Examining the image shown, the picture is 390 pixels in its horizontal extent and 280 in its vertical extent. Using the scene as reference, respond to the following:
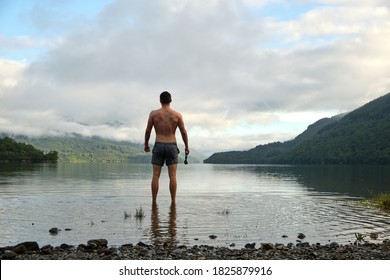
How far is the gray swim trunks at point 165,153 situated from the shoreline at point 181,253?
20.1ft

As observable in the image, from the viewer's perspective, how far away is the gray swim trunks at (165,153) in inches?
596

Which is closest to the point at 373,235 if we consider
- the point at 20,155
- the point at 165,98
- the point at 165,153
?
the point at 165,153

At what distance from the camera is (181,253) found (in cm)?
805

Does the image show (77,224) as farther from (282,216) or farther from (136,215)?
(282,216)

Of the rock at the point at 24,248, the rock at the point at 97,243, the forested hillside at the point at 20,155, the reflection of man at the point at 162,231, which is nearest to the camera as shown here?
the rock at the point at 24,248

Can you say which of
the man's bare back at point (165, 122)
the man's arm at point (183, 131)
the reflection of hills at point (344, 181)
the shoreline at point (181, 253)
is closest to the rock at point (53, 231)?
the shoreline at point (181, 253)

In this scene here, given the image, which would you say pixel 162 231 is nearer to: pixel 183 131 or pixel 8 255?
pixel 8 255

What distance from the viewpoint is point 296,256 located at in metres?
7.79

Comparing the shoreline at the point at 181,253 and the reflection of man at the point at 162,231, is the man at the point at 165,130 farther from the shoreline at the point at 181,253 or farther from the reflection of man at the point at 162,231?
the shoreline at the point at 181,253

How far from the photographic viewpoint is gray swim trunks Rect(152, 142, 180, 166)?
1513 cm

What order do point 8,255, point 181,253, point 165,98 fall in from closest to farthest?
point 8,255
point 181,253
point 165,98

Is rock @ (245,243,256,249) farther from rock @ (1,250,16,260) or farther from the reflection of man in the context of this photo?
rock @ (1,250,16,260)

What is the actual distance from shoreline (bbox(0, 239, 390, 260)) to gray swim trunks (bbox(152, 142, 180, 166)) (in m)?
6.13

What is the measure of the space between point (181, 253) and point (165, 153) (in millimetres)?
7415
